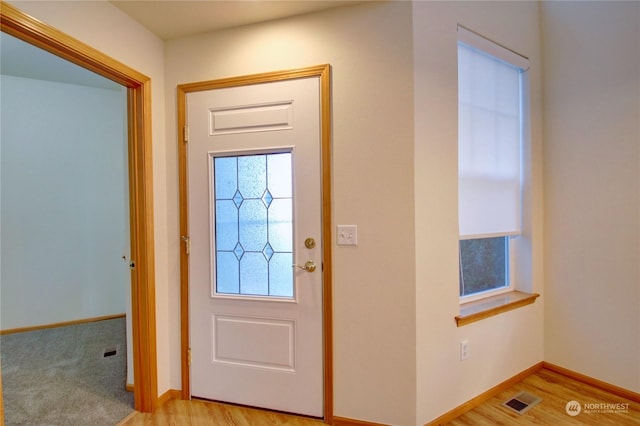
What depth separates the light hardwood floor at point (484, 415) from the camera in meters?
1.81

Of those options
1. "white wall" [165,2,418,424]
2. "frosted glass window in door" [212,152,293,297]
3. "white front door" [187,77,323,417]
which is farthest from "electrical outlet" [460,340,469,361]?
"frosted glass window in door" [212,152,293,297]

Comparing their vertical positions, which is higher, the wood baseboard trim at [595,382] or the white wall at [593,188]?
the white wall at [593,188]

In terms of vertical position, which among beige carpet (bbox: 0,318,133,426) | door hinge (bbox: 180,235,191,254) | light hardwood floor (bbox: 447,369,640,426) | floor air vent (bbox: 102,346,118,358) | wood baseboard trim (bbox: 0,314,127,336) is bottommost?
light hardwood floor (bbox: 447,369,640,426)

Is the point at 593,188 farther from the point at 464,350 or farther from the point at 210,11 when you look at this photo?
the point at 210,11

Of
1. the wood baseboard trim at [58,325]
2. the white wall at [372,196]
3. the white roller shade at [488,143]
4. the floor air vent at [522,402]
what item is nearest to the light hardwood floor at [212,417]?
the white wall at [372,196]

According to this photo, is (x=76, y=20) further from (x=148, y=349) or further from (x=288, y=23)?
(x=148, y=349)

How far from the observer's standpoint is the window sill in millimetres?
1909

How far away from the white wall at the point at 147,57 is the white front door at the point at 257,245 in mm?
188

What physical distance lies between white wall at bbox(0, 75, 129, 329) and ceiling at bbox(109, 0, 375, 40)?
1.73 m

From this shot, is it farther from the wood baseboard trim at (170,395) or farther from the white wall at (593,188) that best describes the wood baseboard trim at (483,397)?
the wood baseboard trim at (170,395)

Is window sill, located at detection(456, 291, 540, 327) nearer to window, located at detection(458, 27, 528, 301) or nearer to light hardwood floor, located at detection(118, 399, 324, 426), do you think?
window, located at detection(458, 27, 528, 301)

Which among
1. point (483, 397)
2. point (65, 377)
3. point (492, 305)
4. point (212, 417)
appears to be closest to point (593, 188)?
point (492, 305)

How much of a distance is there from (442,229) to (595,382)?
1.63m

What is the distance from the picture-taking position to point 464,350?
6.27 feet
